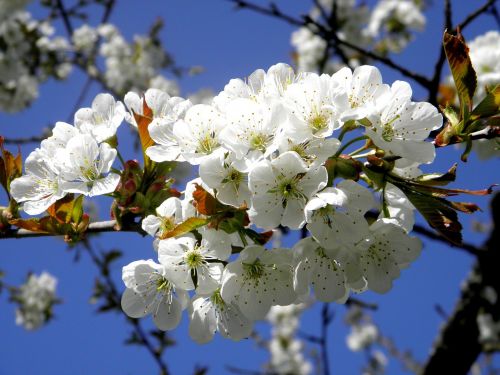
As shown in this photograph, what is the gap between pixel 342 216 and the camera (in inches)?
44.9

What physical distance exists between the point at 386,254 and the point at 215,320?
1.65 ft

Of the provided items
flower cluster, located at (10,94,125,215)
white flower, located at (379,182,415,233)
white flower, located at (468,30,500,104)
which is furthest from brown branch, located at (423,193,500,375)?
flower cluster, located at (10,94,125,215)

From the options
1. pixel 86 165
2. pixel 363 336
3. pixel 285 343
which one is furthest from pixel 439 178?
pixel 363 336

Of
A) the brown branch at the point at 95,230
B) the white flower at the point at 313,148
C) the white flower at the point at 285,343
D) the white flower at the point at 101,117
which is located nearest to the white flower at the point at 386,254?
the white flower at the point at 313,148

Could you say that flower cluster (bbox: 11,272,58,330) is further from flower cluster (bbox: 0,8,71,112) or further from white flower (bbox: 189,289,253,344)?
white flower (bbox: 189,289,253,344)

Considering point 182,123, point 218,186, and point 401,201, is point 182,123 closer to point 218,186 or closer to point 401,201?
point 218,186

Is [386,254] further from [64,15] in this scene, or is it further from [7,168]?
[64,15]

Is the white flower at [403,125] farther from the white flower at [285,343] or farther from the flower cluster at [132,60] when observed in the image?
the white flower at [285,343]

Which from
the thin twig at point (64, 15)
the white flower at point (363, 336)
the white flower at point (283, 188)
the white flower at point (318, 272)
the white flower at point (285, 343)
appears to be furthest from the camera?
the white flower at point (363, 336)

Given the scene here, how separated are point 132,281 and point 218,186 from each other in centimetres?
40

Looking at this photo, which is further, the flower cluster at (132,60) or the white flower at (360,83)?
the flower cluster at (132,60)

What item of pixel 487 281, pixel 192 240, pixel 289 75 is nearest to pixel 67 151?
pixel 192 240

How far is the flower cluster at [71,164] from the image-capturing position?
4.25 feet

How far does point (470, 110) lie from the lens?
119 cm
